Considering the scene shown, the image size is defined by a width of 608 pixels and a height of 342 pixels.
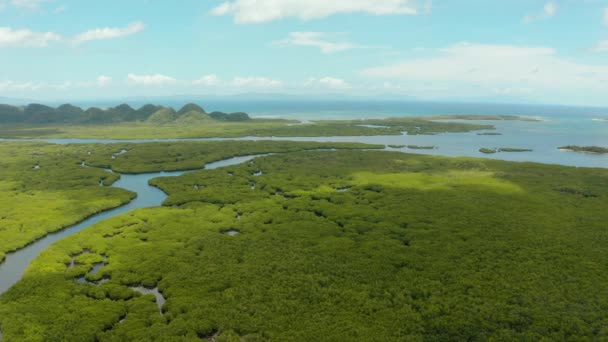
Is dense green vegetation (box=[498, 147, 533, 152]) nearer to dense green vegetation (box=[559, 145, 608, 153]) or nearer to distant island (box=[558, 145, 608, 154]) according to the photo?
distant island (box=[558, 145, 608, 154])

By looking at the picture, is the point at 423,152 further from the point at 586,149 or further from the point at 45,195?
the point at 45,195

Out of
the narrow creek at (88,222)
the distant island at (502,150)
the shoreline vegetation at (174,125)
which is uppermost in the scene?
the shoreline vegetation at (174,125)

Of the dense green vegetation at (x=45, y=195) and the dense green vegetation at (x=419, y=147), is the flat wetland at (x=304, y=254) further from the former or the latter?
the dense green vegetation at (x=419, y=147)

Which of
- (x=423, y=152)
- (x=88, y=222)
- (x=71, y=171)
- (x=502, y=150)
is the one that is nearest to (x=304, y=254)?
(x=88, y=222)

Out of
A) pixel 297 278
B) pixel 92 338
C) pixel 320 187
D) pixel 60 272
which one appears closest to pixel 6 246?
pixel 60 272

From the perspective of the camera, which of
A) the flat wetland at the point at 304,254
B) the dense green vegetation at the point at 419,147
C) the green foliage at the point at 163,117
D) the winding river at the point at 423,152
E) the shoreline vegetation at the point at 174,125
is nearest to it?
the flat wetland at the point at 304,254

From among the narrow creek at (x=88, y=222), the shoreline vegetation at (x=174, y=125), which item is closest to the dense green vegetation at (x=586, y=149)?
the shoreline vegetation at (x=174, y=125)
